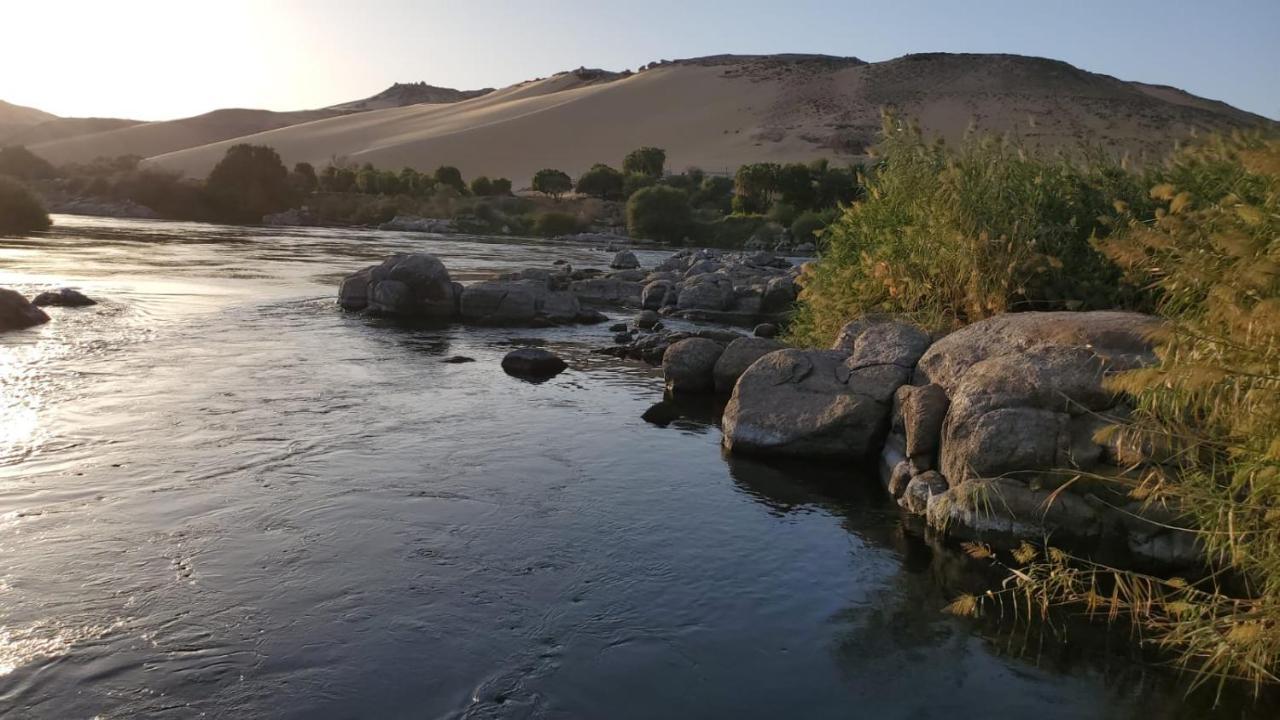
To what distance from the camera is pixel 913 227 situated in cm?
1114

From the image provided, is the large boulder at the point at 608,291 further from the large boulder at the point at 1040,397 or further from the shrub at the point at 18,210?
the shrub at the point at 18,210

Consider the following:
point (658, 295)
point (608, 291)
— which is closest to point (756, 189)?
point (608, 291)

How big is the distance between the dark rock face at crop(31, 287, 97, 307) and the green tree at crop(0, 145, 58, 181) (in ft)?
201

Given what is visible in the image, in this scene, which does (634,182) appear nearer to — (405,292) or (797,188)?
(797,188)

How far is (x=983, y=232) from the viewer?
9805mm

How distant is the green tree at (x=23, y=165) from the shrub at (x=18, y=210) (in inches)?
1417

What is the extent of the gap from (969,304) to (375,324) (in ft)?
38.5

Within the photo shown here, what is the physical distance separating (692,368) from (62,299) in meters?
12.7

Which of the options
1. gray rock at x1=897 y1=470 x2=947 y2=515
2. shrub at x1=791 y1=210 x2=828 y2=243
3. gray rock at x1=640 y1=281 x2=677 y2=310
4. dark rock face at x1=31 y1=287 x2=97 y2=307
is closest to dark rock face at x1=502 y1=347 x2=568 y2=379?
gray rock at x1=897 y1=470 x2=947 y2=515

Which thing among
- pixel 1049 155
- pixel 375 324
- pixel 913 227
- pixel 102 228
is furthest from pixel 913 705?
pixel 102 228

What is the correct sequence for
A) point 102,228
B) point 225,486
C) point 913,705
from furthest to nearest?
point 102,228 → point 225,486 → point 913,705

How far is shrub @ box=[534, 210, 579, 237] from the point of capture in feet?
174

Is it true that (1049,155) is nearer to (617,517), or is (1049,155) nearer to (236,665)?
(617,517)

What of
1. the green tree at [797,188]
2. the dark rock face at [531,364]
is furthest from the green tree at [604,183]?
the dark rock face at [531,364]
